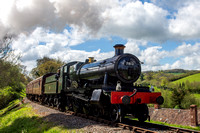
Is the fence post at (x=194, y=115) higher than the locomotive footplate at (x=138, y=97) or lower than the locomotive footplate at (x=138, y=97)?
lower

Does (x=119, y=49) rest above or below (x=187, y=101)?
above

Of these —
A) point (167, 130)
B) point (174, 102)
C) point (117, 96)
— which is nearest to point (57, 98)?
point (117, 96)

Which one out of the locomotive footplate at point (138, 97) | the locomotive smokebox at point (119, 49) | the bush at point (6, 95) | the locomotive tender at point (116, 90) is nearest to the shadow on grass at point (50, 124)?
the locomotive tender at point (116, 90)

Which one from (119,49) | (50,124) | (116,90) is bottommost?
(50,124)

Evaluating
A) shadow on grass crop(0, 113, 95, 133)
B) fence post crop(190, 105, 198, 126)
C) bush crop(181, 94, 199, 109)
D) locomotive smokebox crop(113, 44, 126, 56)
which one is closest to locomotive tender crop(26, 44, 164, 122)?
locomotive smokebox crop(113, 44, 126, 56)

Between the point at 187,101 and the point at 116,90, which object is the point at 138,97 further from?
the point at 187,101

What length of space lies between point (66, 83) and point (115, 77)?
15.3 feet

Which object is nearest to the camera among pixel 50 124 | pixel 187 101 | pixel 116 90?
pixel 116 90

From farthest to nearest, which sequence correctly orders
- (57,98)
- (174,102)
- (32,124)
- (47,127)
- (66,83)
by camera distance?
(174,102) < (57,98) < (66,83) < (32,124) < (47,127)

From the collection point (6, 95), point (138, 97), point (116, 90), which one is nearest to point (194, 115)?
point (138, 97)

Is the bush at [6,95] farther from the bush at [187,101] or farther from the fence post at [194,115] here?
the bush at [187,101]

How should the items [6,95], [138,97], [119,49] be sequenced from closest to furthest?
[138,97]
[119,49]
[6,95]

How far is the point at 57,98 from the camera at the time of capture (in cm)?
1369

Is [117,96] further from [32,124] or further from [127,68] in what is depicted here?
[32,124]
